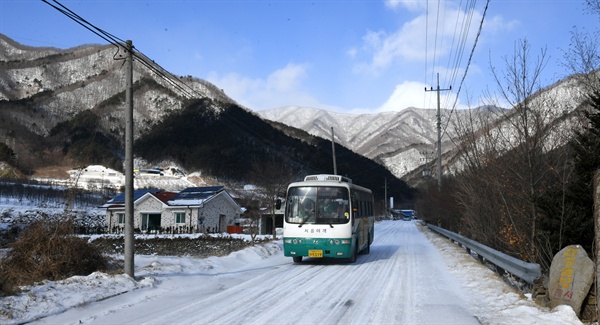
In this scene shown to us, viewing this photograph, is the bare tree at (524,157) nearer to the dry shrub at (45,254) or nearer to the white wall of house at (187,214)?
the dry shrub at (45,254)

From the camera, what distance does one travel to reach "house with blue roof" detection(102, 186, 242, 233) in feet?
169

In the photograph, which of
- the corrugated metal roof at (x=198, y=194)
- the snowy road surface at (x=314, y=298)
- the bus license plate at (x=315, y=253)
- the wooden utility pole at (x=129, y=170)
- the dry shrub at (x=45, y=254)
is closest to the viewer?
the snowy road surface at (x=314, y=298)

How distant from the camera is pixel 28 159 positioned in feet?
443

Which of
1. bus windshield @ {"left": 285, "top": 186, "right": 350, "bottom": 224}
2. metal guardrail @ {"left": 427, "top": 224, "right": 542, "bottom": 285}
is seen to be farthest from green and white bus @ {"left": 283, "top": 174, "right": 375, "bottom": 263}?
metal guardrail @ {"left": 427, "top": 224, "right": 542, "bottom": 285}

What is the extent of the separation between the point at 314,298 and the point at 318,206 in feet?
23.5

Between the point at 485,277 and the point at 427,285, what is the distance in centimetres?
216

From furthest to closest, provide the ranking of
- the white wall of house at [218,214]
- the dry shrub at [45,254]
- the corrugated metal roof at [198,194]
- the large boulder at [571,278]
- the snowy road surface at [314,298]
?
the corrugated metal roof at [198,194] → the white wall of house at [218,214] → the dry shrub at [45,254] → the snowy road surface at [314,298] → the large boulder at [571,278]

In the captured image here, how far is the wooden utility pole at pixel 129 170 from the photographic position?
10953mm

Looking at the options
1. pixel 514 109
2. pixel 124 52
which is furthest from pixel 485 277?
pixel 124 52

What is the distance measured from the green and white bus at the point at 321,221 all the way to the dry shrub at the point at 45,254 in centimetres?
691

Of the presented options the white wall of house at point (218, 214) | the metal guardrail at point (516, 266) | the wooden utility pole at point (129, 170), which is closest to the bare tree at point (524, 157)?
the metal guardrail at point (516, 266)

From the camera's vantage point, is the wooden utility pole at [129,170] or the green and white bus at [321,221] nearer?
the wooden utility pole at [129,170]

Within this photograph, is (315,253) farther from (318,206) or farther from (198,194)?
(198,194)

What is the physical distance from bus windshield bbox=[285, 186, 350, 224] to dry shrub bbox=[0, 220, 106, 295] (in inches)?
281
